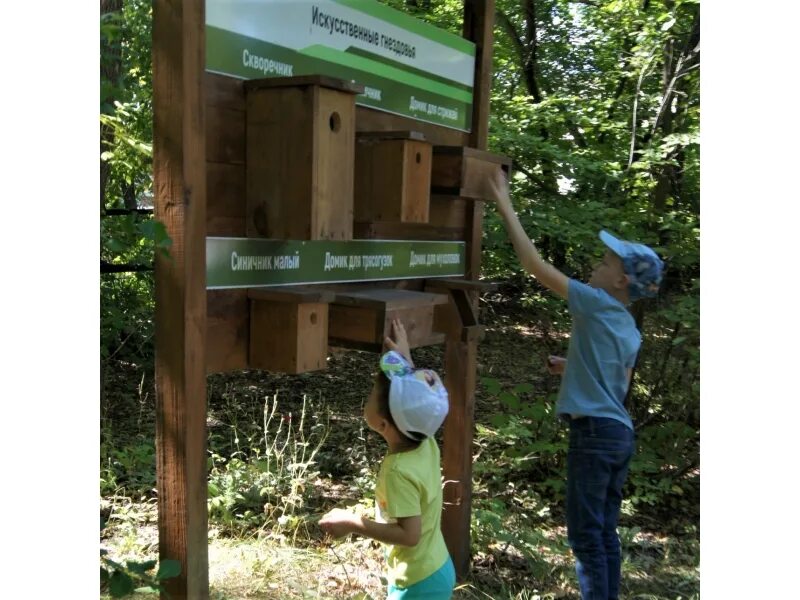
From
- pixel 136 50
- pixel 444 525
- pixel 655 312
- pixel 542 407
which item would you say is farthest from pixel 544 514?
pixel 136 50

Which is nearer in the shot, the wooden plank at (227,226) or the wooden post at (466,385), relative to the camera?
the wooden plank at (227,226)

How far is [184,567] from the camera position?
2121mm

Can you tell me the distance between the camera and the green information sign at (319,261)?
2.32 m

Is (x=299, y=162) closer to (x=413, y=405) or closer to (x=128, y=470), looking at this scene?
(x=413, y=405)

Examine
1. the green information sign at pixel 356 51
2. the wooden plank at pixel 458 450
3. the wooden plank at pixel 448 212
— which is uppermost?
the green information sign at pixel 356 51

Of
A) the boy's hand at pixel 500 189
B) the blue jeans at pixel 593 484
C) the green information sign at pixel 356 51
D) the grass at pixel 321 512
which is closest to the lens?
the green information sign at pixel 356 51

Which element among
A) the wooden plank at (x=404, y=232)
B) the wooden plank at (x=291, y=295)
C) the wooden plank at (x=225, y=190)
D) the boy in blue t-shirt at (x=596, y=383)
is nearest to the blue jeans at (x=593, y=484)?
the boy in blue t-shirt at (x=596, y=383)

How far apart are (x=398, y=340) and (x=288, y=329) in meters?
0.42

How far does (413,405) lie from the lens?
2.21m

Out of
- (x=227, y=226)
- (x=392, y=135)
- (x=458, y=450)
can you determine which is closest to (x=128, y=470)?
(x=458, y=450)

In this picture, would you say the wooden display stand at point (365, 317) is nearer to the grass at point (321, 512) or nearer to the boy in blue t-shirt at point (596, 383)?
the boy in blue t-shirt at point (596, 383)

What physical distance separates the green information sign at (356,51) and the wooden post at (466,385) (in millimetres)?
67

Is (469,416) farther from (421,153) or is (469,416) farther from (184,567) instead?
(184,567)

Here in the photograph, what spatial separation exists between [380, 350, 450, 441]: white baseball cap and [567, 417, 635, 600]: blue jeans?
0.87 meters
